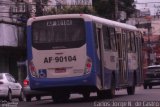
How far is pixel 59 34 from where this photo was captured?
23.0 meters

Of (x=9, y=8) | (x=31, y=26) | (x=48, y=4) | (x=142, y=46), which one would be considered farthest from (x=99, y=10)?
(x=31, y=26)

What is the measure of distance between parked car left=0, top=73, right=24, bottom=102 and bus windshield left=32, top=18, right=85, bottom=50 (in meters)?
6.23

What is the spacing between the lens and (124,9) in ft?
290

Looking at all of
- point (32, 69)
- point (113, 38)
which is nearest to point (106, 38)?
point (113, 38)

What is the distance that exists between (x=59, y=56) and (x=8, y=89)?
725 centimetres

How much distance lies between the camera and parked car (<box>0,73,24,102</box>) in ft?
94.5

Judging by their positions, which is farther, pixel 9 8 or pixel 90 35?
pixel 9 8

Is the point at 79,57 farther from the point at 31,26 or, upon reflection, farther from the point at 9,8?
the point at 9,8

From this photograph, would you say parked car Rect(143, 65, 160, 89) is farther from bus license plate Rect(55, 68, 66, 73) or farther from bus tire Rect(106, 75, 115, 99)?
bus license plate Rect(55, 68, 66, 73)

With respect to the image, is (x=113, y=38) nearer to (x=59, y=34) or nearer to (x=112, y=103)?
(x=59, y=34)

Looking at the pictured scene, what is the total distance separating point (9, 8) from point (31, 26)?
84.7ft

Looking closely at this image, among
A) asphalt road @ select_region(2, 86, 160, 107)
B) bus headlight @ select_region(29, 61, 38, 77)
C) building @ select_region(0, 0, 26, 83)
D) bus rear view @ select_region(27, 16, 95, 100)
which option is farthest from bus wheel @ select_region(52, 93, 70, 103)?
building @ select_region(0, 0, 26, 83)

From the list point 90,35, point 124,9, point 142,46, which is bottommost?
point 124,9

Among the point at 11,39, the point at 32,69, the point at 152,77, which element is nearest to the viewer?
the point at 32,69
